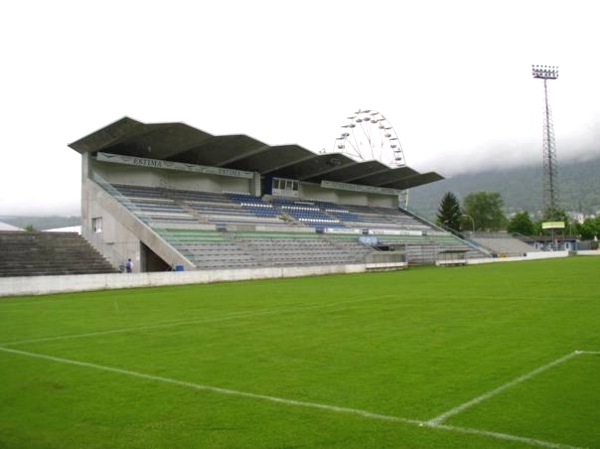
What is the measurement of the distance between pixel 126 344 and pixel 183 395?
4.10 m

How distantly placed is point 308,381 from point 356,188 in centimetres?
5765

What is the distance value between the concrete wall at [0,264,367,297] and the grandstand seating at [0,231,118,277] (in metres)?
3.93

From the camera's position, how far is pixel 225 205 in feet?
152

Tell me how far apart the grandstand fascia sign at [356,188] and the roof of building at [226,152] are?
1.83 feet

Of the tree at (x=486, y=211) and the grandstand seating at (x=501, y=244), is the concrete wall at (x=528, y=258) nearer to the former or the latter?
the grandstand seating at (x=501, y=244)

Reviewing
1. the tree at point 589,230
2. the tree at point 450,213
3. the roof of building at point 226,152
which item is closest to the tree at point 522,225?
the tree at point 589,230

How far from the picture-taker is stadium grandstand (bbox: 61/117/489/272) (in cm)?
3562

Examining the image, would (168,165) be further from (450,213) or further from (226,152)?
(450,213)

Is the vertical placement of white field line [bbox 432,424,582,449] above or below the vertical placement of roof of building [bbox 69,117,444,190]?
below

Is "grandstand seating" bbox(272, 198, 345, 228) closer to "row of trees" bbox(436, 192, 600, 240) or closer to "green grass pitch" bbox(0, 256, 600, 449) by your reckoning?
"green grass pitch" bbox(0, 256, 600, 449)

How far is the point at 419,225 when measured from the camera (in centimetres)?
6825

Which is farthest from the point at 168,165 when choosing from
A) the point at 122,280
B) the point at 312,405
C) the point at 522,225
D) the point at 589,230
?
the point at 589,230

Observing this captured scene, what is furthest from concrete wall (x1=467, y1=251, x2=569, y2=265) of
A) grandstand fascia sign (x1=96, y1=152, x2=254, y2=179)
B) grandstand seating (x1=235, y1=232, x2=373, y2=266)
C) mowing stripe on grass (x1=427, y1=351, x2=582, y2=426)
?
mowing stripe on grass (x1=427, y1=351, x2=582, y2=426)

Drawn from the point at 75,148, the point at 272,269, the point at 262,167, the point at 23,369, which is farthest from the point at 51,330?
the point at 262,167
